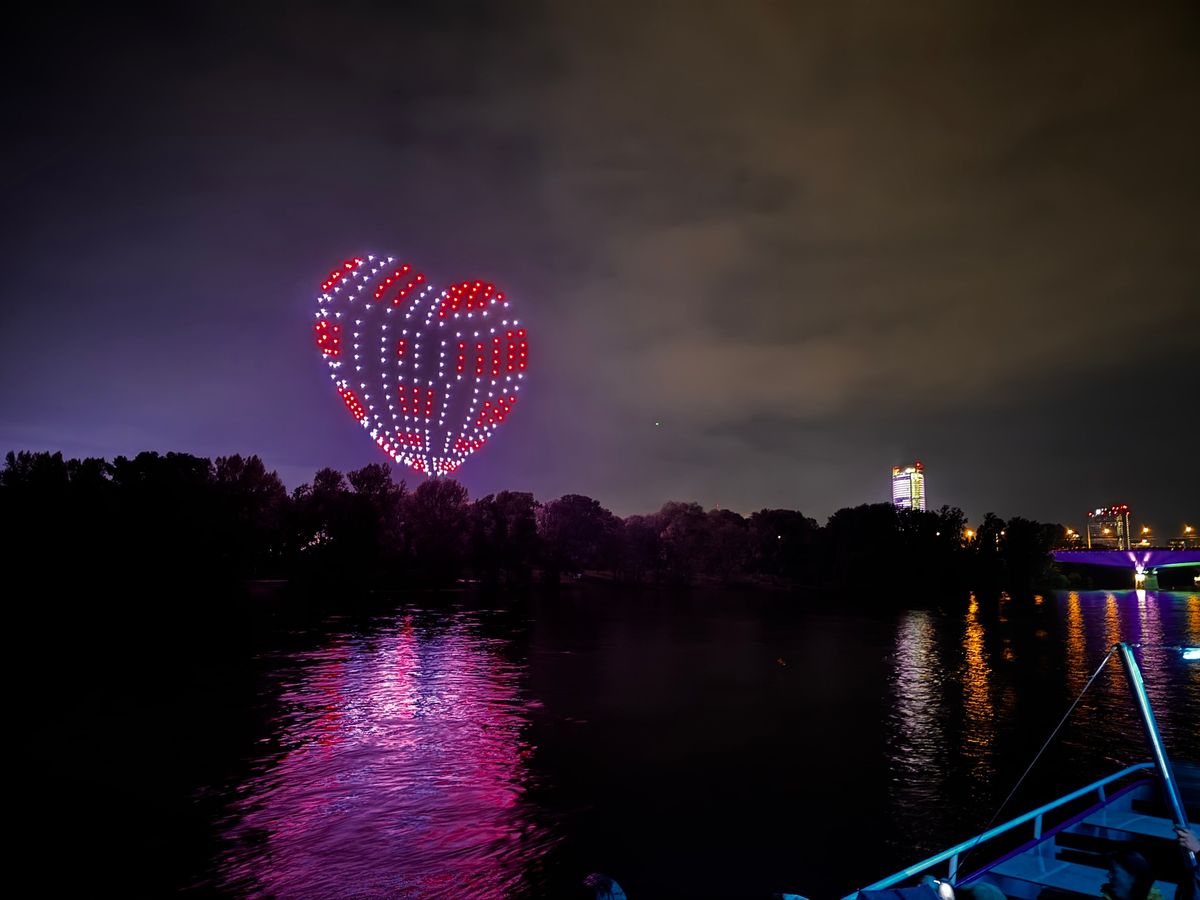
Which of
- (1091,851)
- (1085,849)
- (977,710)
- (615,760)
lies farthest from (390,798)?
(977,710)

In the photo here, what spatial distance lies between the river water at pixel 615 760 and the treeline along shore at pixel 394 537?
103ft

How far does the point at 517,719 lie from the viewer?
40.2m

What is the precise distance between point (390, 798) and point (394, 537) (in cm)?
13160

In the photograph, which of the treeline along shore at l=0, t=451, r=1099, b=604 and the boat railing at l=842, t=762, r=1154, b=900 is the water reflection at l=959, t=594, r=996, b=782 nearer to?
the boat railing at l=842, t=762, r=1154, b=900

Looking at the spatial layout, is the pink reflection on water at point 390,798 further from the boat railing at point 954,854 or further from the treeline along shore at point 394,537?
the treeline along shore at point 394,537

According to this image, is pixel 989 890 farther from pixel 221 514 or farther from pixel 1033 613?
pixel 1033 613

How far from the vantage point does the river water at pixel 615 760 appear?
73.1ft

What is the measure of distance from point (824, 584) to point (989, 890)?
190804 millimetres

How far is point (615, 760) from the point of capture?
108 ft

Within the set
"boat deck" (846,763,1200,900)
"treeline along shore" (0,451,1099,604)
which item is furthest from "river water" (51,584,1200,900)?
"treeline along shore" (0,451,1099,604)

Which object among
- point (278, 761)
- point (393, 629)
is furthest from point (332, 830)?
point (393, 629)

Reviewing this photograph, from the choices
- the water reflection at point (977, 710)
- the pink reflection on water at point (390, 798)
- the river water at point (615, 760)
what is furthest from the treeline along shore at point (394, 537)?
the water reflection at point (977, 710)

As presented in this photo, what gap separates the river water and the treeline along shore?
31.3 m

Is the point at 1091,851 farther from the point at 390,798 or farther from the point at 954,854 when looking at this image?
the point at 390,798
